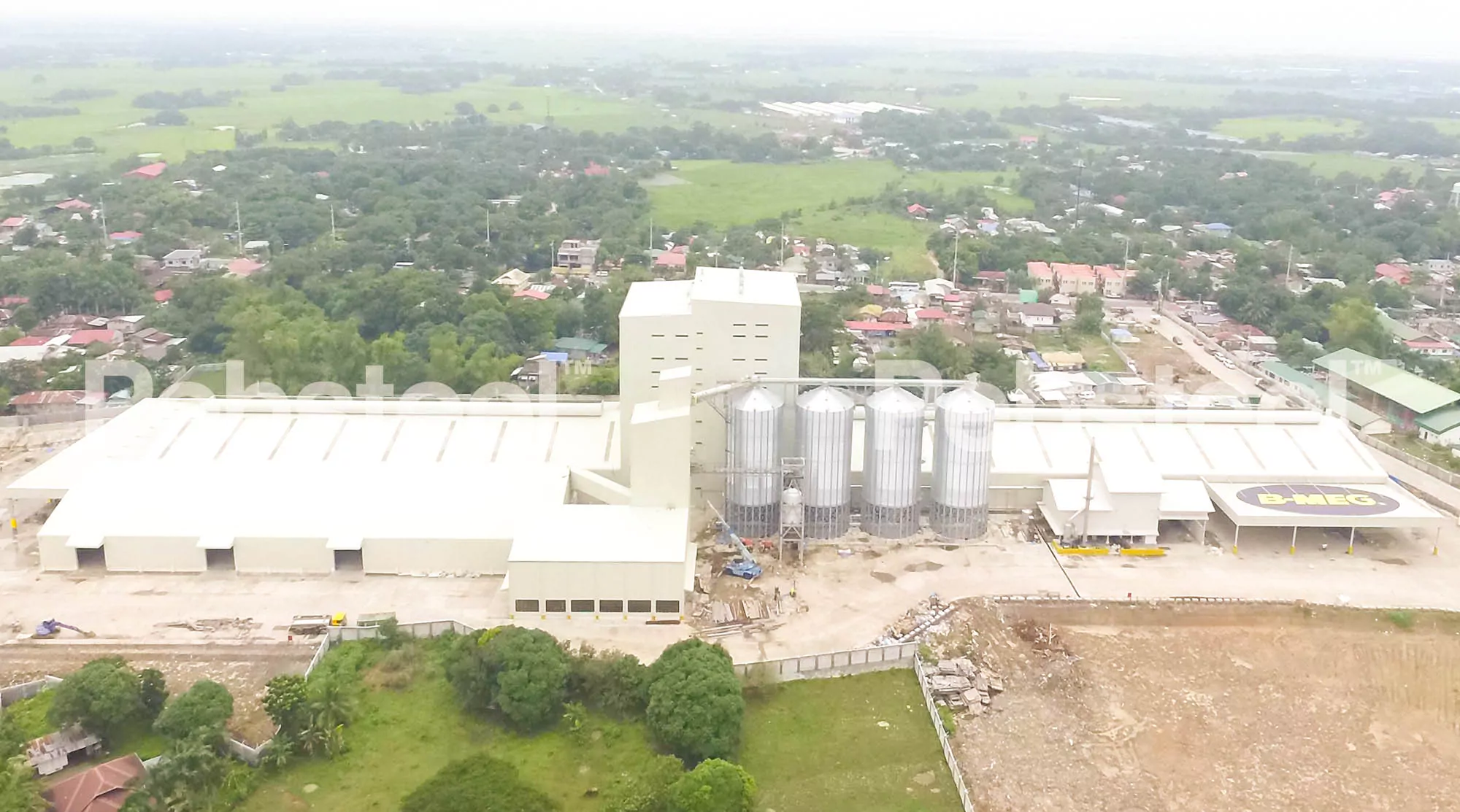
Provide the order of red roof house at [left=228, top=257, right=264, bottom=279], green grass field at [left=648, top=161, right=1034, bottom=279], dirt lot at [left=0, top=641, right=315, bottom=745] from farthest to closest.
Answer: green grass field at [left=648, top=161, right=1034, bottom=279] < red roof house at [left=228, top=257, right=264, bottom=279] < dirt lot at [left=0, top=641, right=315, bottom=745]

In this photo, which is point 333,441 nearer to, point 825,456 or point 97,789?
point 825,456

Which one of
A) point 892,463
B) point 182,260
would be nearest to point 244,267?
point 182,260

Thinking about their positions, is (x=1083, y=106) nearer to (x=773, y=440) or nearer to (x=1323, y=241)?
(x=1323, y=241)

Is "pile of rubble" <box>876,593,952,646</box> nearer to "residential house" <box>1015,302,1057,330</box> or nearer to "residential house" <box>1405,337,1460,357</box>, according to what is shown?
"residential house" <box>1015,302,1057,330</box>

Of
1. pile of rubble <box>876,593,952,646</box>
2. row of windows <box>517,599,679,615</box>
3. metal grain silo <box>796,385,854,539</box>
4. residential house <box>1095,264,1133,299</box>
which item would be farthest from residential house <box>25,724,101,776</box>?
residential house <box>1095,264,1133,299</box>

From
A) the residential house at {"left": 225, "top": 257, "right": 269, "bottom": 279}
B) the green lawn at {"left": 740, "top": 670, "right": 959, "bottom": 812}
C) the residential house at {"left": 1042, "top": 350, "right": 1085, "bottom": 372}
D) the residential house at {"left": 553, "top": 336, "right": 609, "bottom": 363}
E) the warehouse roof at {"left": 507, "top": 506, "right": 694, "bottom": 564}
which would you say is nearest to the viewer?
the green lawn at {"left": 740, "top": 670, "right": 959, "bottom": 812}

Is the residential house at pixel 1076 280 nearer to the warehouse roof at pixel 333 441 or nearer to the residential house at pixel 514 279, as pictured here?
the residential house at pixel 514 279
